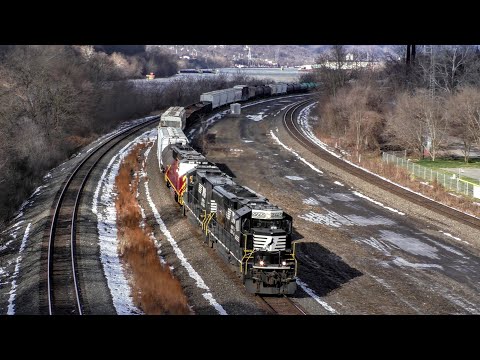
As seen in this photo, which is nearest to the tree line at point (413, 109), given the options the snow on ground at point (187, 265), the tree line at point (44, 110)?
the tree line at point (44, 110)

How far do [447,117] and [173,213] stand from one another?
87.8 feet

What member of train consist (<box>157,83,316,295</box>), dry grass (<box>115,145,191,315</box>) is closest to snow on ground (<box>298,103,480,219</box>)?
train consist (<box>157,83,316,295</box>)

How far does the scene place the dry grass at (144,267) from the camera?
61.7ft

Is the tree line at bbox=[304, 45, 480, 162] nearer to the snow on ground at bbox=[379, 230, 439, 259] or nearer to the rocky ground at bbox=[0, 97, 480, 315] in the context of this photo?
the rocky ground at bbox=[0, 97, 480, 315]

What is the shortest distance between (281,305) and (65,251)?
9955 mm

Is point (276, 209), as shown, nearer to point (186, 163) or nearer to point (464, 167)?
point (186, 163)

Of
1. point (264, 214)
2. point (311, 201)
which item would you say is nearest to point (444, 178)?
point (311, 201)

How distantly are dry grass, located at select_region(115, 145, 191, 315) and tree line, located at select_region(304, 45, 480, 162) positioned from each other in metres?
24.8

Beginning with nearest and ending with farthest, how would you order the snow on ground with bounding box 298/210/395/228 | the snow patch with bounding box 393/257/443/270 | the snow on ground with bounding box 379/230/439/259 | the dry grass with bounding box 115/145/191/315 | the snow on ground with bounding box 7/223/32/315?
the snow on ground with bounding box 7/223/32/315
the dry grass with bounding box 115/145/191/315
the snow patch with bounding box 393/257/443/270
the snow on ground with bounding box 379/230/439/259
the snow on ground with bounding box 298/210/395/228

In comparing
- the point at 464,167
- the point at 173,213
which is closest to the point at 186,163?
the point at 173,213

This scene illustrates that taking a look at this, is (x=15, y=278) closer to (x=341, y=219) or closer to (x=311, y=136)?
(x=341, y=219)

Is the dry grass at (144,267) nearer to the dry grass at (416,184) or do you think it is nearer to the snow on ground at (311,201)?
the snow on ground at (311,201)

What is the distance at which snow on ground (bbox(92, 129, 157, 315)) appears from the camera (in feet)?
63.8

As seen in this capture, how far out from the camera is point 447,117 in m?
48.3
